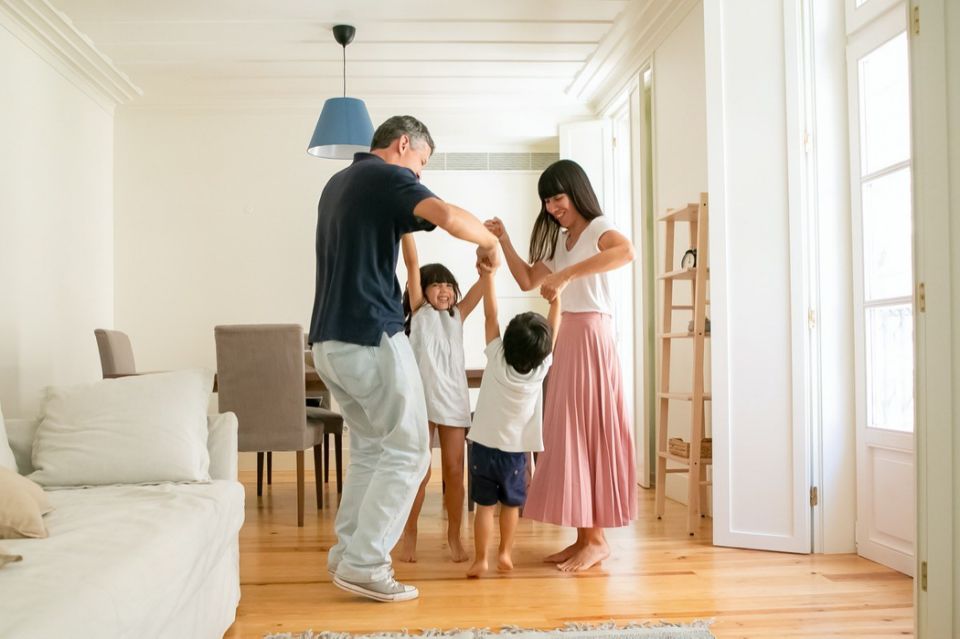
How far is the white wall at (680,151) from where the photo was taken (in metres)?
4.44

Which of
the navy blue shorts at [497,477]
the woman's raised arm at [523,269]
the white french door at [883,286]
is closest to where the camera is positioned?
the navy blue shorts at [497,477]

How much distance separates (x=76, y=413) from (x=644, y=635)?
182 cm

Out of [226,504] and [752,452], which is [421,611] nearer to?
[226,504]

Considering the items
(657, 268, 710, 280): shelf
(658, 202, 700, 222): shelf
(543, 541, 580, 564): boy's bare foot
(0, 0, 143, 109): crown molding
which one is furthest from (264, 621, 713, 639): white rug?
(0, 0, 143, 109): crown molding

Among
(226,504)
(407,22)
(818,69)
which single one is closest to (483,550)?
(226,504)

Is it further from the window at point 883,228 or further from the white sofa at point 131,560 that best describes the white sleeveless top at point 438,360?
the window at point 883,228

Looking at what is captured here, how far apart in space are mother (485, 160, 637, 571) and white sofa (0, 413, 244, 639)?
44.9 inches

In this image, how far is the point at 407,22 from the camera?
16.6 ft

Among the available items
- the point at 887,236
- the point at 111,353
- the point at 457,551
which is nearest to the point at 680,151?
the point at 887,236

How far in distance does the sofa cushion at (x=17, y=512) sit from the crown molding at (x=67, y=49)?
11.6 ft

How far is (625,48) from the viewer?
5.42 m

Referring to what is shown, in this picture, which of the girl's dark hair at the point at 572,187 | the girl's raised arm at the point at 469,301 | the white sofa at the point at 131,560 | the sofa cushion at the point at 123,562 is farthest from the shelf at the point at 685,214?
the sofa cushion at the point at 123,562

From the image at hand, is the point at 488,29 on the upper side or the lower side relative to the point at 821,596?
upper

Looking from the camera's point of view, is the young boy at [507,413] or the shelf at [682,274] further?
the shelf at [682,274]
